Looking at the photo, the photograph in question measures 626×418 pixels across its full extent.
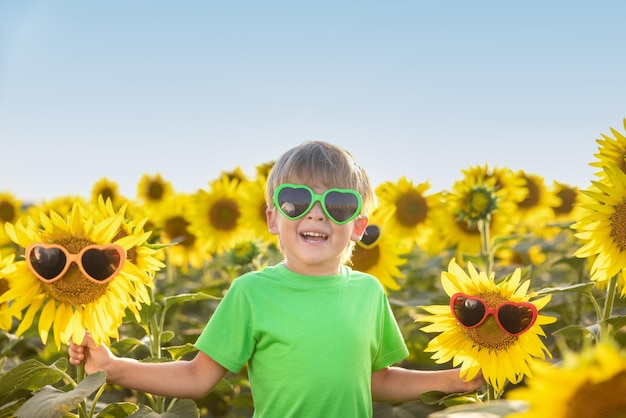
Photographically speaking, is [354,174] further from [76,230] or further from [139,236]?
[76,230]

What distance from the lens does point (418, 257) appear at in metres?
8.25

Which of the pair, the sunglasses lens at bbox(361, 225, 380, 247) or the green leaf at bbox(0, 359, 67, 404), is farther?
the sunglasses lens at bbox(361, 225, 380, 247)

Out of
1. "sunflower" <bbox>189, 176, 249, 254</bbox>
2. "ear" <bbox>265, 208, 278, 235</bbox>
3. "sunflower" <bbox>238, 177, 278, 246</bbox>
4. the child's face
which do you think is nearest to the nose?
the child's face

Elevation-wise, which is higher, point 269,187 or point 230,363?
point 269,187

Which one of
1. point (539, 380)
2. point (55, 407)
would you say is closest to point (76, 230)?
point (55, 407)

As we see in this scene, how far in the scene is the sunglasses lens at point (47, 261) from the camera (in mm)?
2131

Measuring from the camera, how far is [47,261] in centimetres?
214

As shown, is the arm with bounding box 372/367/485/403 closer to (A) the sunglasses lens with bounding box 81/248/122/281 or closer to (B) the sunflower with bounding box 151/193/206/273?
(A) the sunglasses lens with bounding box 81/248/122/281

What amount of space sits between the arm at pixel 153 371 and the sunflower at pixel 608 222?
4.56 ft

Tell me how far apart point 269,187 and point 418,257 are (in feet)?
19.6

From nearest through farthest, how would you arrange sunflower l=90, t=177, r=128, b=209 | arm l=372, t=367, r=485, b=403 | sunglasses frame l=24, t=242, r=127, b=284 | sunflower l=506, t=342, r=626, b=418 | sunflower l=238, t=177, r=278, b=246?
1. sunflower l=506, t=342, r=626, b=418
2. sunglasses frame l=24, t=242, r=127, b=284
3. arm l=372, t=367, r=485, b=403
4. sunflower l=238, t=177, r=278, b=246
5. sunflower l=90, t=177, r=128, b=209

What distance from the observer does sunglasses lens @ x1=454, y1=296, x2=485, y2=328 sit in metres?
2.18

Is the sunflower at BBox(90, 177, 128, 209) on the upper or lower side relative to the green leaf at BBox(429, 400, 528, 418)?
lower

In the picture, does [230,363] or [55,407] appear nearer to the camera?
[55,407]
